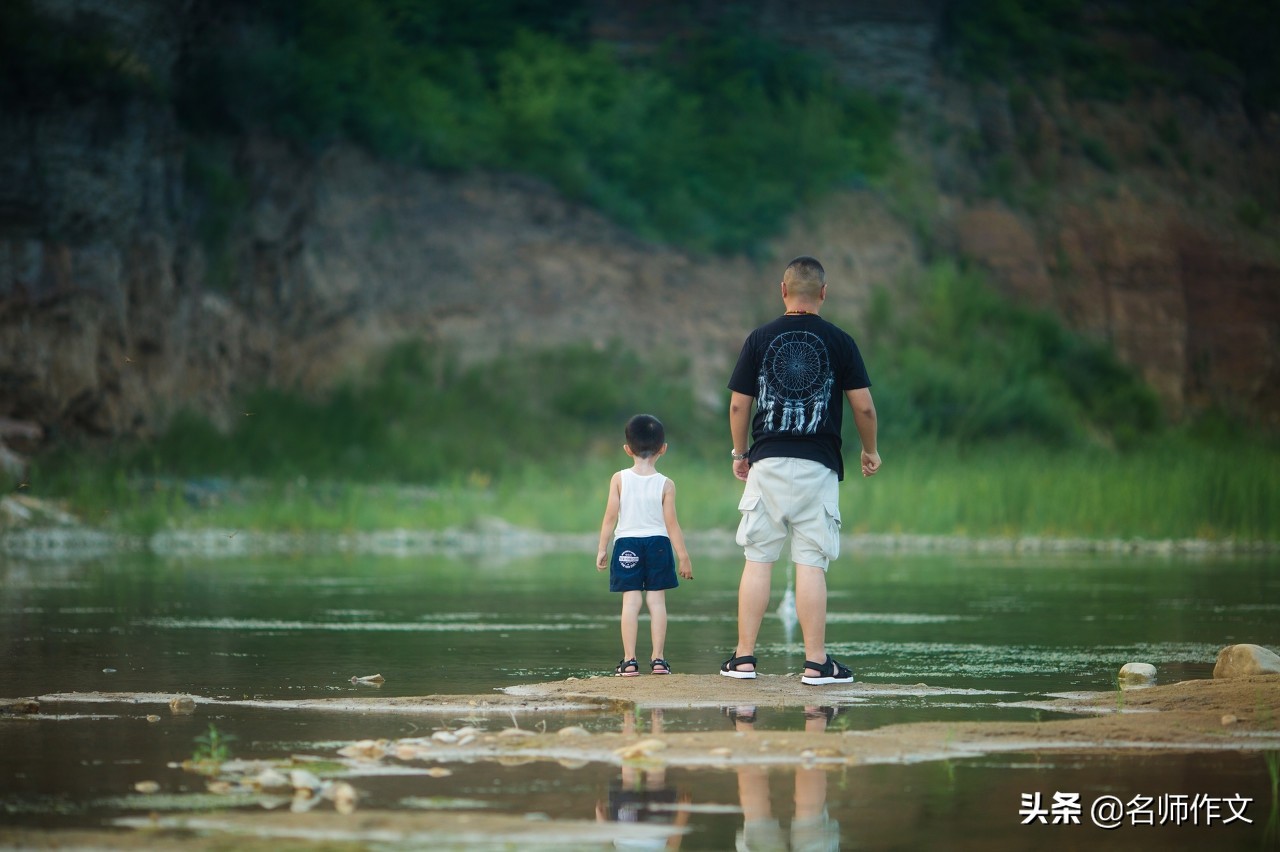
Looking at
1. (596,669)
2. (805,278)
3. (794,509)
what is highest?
(805,278)

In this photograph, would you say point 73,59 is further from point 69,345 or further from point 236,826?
point 236,826

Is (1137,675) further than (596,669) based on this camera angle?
No

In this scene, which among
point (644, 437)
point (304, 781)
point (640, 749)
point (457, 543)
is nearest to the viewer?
point (304, 781)

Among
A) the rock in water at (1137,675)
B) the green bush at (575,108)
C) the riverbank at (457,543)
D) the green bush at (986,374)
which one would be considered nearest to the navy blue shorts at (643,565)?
the rock in water at (1137,675)

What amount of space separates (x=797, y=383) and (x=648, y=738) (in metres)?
2.95

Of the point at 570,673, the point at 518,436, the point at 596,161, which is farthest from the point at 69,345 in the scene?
the point at 570,673

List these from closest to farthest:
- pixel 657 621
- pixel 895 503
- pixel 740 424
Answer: pixel 740 424 < pixel 657 621 < pixel 895 503

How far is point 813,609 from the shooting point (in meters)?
9.46

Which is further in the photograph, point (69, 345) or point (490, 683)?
point (69, 345)

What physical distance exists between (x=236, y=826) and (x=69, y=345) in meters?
31.1

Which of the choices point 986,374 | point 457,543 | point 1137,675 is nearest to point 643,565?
point 1137,675

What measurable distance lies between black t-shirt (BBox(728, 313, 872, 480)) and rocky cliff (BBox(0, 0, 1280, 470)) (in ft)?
86.4

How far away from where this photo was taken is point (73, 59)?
3516 cm

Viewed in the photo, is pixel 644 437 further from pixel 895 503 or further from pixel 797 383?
pixel 895 503
